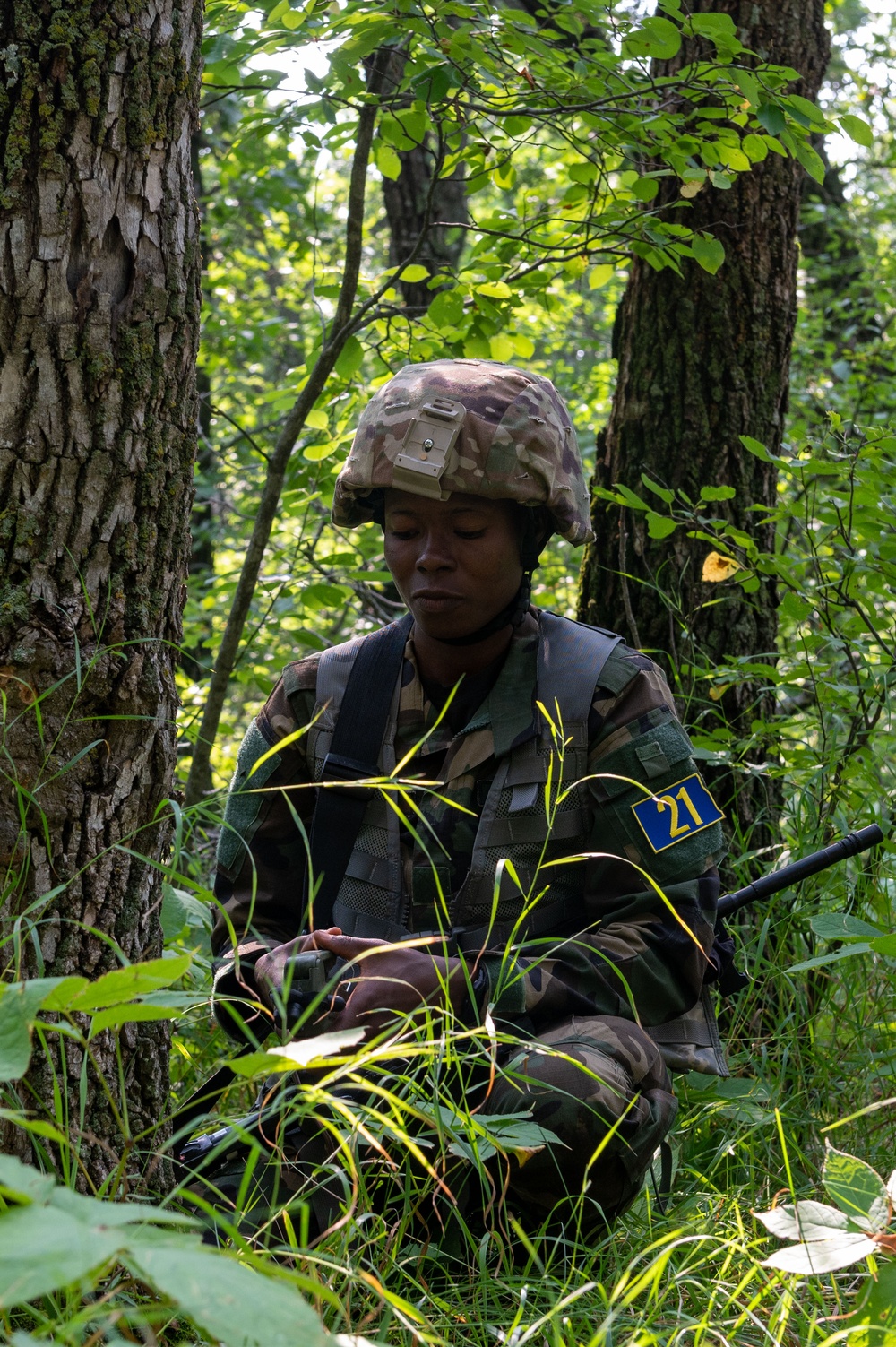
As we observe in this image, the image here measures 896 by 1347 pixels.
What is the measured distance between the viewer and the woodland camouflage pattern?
2.06m

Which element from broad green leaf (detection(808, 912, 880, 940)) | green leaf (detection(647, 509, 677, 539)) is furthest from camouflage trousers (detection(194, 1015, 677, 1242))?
green leaf (detection(647, 509, 677, 539))

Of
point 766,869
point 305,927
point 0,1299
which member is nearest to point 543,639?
point 305,927

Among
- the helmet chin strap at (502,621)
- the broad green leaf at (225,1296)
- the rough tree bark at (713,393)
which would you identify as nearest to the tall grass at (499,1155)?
the broad green leaf at (225,1296)

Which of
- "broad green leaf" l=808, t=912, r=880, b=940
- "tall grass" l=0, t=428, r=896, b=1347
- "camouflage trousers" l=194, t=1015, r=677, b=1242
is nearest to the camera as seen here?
"tall grass" l=0, t=428, r=896, b=1347

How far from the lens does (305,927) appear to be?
2475 mm

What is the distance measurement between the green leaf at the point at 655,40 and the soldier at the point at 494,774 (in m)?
0.93

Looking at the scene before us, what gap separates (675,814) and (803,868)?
38cm

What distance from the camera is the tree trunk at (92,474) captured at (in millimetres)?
1815

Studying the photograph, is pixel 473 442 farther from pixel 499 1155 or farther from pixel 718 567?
pixel 499 1155

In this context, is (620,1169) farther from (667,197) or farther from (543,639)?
(667,197)

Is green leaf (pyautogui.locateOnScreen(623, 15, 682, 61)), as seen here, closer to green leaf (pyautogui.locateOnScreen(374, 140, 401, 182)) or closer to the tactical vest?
green leaf (pyautogui.locateOnScreen(374, 140, 401, 182))

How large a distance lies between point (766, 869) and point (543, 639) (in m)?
0.99

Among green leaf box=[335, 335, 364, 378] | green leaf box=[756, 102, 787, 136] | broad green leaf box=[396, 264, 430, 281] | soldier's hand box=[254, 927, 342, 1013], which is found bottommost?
soldier's hand box=[254, 927, 342, 1013]

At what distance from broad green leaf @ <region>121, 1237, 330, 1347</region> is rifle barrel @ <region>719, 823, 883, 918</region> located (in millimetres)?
1817
